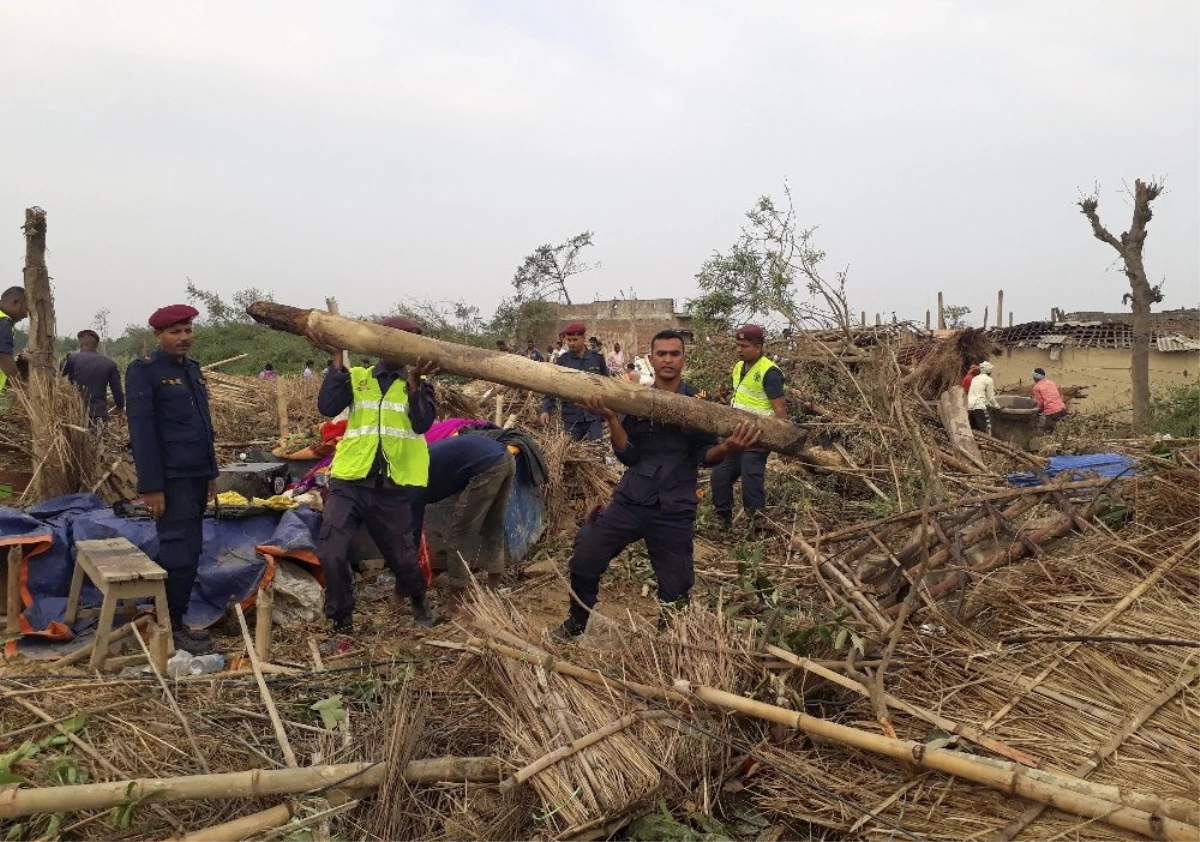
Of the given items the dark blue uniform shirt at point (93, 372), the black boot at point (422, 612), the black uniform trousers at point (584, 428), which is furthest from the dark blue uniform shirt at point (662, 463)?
the dark blue uniform shirt at point (93, 372)

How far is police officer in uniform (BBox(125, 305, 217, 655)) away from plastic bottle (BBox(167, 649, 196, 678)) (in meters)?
0.14

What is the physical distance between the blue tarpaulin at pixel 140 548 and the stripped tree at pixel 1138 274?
12.2 meters

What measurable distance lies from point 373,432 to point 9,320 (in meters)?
4.10

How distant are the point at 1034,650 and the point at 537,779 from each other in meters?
1.70

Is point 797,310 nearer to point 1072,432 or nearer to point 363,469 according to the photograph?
point 363,469

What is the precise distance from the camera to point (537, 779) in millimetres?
Result: 2646

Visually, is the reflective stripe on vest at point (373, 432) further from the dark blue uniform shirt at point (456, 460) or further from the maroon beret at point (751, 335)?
the maroon beret at point (751, 335)

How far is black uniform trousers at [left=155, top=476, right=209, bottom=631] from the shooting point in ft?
14.5

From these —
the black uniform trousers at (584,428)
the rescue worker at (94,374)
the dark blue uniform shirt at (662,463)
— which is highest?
the rescue worker at (94,374)

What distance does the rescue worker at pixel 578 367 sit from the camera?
8.56 m

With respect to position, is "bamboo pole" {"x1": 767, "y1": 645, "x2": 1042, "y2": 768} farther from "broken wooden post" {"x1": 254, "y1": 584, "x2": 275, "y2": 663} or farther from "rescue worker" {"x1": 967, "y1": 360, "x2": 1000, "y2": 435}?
"rescue worker" {"x1": 967, "y1": 360, "x2": 1000, "y2": 435}

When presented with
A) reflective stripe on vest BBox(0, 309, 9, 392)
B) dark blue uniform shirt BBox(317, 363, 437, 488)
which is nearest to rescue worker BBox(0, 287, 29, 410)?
reflective stripe on vest BBox(0, 309, 9, 392)

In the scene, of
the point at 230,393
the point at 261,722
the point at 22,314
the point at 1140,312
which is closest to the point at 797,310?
the point at 261,722

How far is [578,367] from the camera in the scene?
338 inches
